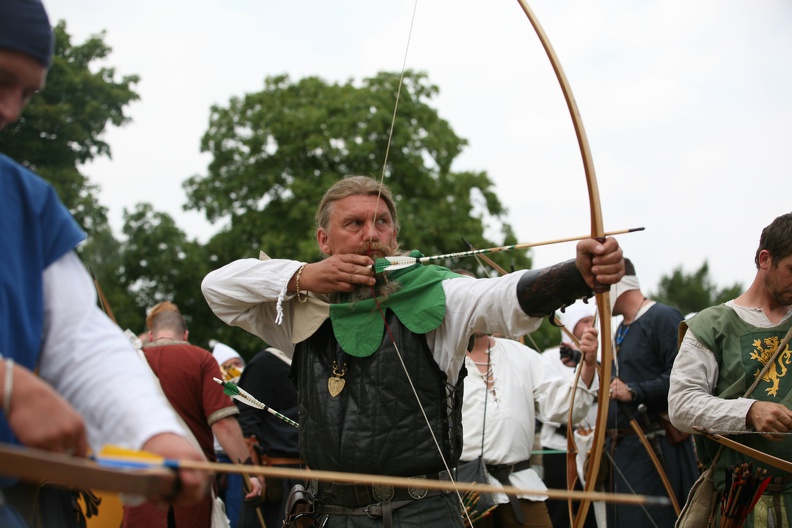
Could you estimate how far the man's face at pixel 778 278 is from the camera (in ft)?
9.95

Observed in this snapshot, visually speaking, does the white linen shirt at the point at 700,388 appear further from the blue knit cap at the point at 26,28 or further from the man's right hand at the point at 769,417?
the blue knit cap at the point at 26,28

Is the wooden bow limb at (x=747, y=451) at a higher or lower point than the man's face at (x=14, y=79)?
lower

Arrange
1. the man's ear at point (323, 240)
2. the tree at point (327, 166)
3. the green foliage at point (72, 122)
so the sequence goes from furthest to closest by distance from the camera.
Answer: the tree at point (327, 166) → the green foliage at point (72, 122) → the man's ear at point (323, 240)

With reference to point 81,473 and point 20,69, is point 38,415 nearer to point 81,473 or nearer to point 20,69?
point 81,473

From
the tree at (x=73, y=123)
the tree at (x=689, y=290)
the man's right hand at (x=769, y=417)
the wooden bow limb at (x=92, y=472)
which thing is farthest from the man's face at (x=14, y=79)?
the tree at (x=689, y=290)

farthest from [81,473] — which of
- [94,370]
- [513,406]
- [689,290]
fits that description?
[689,290]

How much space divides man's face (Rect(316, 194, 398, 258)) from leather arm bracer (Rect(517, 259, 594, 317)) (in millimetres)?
725

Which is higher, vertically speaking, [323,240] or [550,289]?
[323,240]

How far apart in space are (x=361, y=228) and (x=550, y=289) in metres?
0.92

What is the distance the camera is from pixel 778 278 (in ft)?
10.0

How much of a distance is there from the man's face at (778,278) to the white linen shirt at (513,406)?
1.49 m

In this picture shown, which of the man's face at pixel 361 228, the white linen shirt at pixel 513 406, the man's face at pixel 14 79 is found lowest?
the white linen shirt at pixel 513 406

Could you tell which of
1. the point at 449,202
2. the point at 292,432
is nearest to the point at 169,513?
the point at 292,432

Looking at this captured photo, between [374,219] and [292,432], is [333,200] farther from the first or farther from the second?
[292,432]
